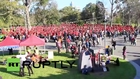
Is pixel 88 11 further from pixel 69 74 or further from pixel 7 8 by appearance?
pixel 69 74

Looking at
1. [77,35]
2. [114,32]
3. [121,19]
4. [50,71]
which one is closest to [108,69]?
[50,71]

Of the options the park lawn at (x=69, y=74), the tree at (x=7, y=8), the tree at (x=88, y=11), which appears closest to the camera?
the park lawn at (x=69, y=74)

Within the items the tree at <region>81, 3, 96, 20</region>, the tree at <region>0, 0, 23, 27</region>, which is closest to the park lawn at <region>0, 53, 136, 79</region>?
the tree at <region>0, 0, 23, 27</region>

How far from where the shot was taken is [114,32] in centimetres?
3875

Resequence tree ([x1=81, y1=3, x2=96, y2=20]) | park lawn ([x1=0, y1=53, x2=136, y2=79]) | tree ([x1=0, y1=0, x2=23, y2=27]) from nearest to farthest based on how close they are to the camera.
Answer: park lawn ([x1=0, y1=53, x2=136, y2=79]) < tree ([x1=0, y1=0, x2=23, y2=27]) < tree ([x1=81, y1=3, x2=96, y2=20])

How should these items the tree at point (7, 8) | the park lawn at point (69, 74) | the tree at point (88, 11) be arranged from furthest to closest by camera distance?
the tree at point (88, 11)
the tree at point (7, 8)
the park lawn at point (69, 74)

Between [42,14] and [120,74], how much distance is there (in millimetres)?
59188

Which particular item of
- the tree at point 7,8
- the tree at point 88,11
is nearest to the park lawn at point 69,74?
the tree at point 7,8

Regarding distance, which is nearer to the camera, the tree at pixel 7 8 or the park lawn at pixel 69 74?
the park lawn at pixel 69 74

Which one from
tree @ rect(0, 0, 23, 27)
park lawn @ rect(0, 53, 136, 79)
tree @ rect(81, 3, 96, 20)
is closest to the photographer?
park lawn @ rect(0, 53, 136, 79)

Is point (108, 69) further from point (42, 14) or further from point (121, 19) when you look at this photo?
point (121, 19)

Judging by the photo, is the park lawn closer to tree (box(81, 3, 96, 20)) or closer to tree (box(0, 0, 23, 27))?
tree (box(0, 0, 23, 27))

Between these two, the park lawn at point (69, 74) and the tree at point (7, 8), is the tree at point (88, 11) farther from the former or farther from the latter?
the park lawn at point (69, 74)

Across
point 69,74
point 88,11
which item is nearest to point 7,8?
point 69,74
